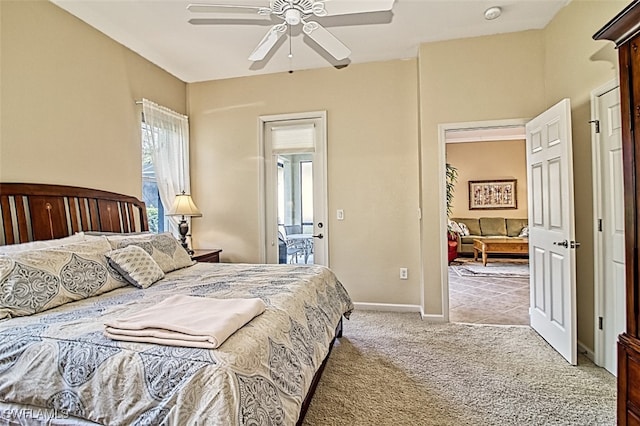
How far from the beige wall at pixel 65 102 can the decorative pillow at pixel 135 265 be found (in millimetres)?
986

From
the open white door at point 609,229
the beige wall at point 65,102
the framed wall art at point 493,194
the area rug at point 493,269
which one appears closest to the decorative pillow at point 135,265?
the beige wall at point 65,102

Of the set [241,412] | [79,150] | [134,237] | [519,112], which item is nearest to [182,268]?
[134,237]

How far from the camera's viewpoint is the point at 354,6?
2.72 m

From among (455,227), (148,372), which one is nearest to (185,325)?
(148,372)

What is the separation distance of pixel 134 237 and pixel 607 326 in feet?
12.1

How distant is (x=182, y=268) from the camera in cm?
299

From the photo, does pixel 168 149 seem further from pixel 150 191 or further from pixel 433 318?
pixel 433 318

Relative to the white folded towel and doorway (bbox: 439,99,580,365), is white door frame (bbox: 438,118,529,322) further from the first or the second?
the white folded towel

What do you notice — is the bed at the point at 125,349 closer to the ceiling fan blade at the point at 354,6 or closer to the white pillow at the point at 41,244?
the white pillow at the point at 41,244

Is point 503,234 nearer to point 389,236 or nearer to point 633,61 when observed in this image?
point 389,236

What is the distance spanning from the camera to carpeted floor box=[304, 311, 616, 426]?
200cm

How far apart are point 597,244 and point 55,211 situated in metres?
4.20

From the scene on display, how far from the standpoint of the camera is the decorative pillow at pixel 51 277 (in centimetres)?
176

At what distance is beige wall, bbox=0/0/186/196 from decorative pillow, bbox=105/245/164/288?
3.24 ft
